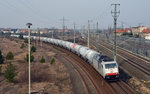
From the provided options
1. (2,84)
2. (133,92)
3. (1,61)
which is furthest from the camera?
(1,61)

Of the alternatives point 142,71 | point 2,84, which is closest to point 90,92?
point 2,84

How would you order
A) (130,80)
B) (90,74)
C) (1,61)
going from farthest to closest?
(1,61)
(90,74)
(130,80)

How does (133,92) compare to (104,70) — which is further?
(104,70)

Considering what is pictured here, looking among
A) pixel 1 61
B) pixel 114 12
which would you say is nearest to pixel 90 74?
pixel 114 12

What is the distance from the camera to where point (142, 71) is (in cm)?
3114

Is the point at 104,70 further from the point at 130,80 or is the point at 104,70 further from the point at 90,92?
the point at 130,80

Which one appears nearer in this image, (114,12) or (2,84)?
(2,84)

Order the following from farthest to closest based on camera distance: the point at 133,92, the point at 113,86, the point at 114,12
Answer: the point at 114,12 → the point at 113,86 → the point at 133,92

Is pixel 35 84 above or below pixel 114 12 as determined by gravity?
below

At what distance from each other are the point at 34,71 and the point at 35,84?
7604 mm

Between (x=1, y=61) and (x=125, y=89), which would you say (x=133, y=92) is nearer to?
(x=125, y=89)

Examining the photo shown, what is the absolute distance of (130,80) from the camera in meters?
25.8

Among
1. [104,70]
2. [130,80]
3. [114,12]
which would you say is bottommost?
[130,80]

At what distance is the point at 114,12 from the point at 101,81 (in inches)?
555
